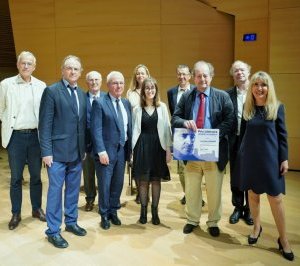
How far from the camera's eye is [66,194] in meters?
3.30

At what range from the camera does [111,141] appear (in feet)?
11.0

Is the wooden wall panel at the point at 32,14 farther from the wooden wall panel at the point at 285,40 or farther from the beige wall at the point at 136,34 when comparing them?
the wooden wall panel at the point at 285,40

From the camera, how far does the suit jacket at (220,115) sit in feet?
10.3

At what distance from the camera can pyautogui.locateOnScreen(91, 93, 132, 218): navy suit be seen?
3.29m

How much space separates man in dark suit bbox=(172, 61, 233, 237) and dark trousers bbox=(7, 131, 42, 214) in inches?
53.1

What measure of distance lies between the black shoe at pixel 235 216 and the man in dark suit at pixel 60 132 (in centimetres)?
161

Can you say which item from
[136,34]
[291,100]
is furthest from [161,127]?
[136,34]

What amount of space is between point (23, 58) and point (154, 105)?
1.27 m

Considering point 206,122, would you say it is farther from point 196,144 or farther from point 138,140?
point 138,140

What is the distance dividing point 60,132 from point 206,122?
4.05 ft

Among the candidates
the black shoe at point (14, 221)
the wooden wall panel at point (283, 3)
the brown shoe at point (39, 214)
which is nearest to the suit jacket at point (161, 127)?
the brown shoe at point (39, 214)

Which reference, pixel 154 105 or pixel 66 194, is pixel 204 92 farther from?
pixel 66 194

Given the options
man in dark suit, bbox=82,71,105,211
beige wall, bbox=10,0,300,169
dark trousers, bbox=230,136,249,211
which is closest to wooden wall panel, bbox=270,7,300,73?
beige wall, bbox=10,0,300,169

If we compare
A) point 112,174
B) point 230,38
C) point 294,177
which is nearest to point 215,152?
point 112,174
